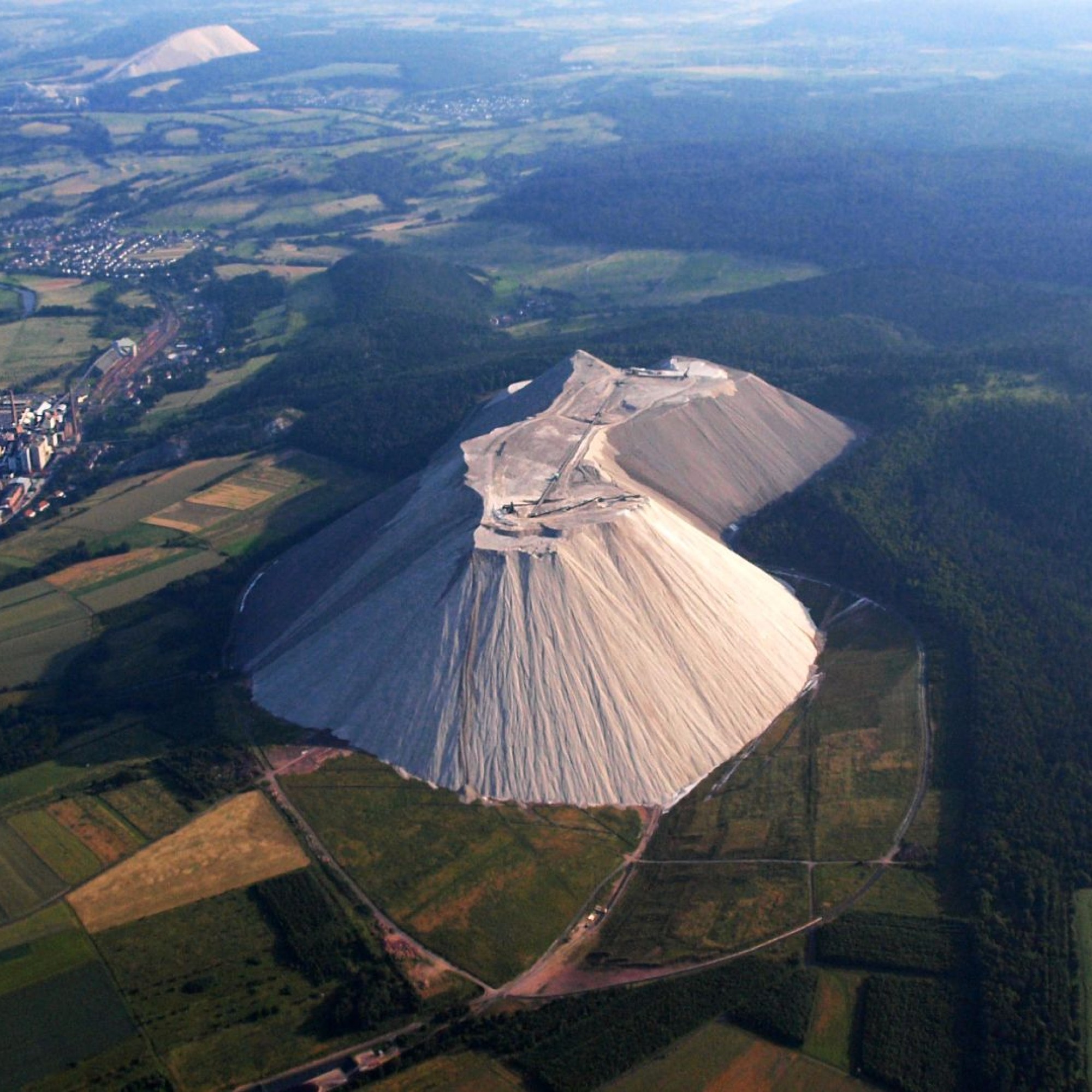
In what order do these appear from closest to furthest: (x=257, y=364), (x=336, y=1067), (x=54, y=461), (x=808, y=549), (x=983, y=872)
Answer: (x=336, y=1067) < (x=983, y=872) < (x=808, y=549) < (x=54, y=461) < (x=257, y=364)

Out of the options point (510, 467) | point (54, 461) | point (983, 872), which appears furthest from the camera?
point (54, 461)

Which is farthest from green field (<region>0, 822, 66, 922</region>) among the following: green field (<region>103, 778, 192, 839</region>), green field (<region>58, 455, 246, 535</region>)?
green field (<region>58, 455, 246, 535</region>)

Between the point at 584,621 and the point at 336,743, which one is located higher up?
the point at 584,621

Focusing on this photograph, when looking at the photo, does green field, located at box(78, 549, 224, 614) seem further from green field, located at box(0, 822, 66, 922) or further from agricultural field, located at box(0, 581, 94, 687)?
green field, located at box(0, 822, 66, 922)

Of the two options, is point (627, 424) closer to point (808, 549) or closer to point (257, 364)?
point (808, 549)

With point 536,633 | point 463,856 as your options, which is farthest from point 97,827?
point 536,633

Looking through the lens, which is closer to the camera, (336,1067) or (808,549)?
(336,1067)

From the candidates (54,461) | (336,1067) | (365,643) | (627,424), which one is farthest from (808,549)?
(54,461)
